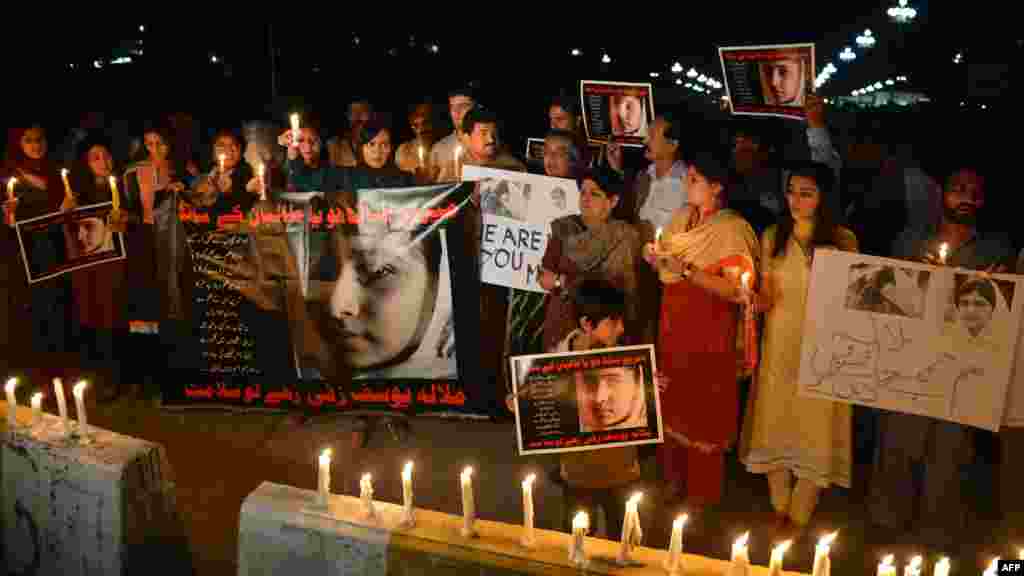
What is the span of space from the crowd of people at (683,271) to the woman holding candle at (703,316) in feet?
0.03

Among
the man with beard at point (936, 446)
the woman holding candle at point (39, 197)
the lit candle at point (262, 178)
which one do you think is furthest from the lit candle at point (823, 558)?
the woman holding candle at point (39, 197)

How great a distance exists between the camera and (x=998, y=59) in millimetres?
19844

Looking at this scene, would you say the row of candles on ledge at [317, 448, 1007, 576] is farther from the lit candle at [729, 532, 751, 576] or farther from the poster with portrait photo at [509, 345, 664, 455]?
the poster with portrait photo at [509, 345, 664, 455]

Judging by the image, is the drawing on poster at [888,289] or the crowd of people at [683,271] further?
the crowd of people at [683,271]

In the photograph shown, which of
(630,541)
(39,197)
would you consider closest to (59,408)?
(630,541)

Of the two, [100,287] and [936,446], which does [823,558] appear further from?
[100,287]

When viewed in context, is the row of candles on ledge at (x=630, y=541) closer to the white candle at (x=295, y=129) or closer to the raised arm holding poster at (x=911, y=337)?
the raised arm holding poster at (x=911, y=337)

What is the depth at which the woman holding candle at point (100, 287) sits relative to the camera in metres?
6.47

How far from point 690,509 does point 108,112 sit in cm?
1619

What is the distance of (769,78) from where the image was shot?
247 inches

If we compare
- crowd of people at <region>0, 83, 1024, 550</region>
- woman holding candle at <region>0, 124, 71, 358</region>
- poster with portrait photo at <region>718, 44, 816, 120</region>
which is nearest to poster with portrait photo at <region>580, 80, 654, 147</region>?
crowd of people at <region>0, 83, 1024, 550</region>

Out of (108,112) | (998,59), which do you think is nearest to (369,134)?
(108,112)

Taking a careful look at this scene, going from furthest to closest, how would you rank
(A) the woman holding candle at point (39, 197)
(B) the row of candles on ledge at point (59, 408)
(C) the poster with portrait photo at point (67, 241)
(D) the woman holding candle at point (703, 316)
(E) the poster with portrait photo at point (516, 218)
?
(A) the woman holding candle at point (39, 197) < (C) the poster with portrait photo at point (67, 241) < (E) the poster with portrait photo at point (516, 218) < (D) the woman holding candle at point (703, 316) < (B) the row of candles on ledge at point (59, 408)

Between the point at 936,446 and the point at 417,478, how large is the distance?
2755 mm
